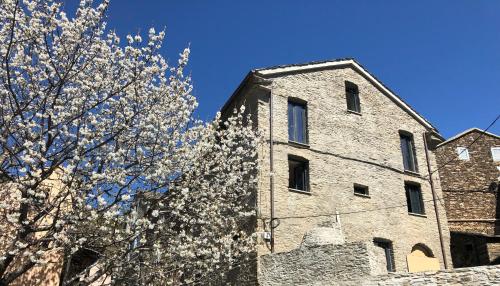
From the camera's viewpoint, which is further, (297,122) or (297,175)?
(297,122)

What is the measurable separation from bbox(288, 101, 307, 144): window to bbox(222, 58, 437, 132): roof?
1431 millimetres

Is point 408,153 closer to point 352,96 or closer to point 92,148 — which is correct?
point 352,96

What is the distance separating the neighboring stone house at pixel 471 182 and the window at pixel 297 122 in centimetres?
866

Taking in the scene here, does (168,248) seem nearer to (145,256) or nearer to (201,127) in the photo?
(145,256)

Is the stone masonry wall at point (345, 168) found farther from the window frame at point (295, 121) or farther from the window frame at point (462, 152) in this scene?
the window frame at point (462, 152)

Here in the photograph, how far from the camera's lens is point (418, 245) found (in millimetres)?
18922

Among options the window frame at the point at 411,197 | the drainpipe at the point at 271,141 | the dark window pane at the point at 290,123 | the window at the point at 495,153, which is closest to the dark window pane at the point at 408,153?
the window frame at the point at 411,197

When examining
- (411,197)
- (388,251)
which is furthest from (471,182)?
(388,251)

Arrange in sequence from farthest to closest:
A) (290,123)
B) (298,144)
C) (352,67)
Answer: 1. (352,67)
2. (290,123)
3. (298,144)

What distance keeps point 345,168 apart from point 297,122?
2639 millimetres

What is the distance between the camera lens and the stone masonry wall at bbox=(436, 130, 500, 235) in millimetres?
23766

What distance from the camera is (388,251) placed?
17891 millimetres

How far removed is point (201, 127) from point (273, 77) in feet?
24.1

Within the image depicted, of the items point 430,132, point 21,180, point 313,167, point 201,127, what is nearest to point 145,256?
point 201,127
